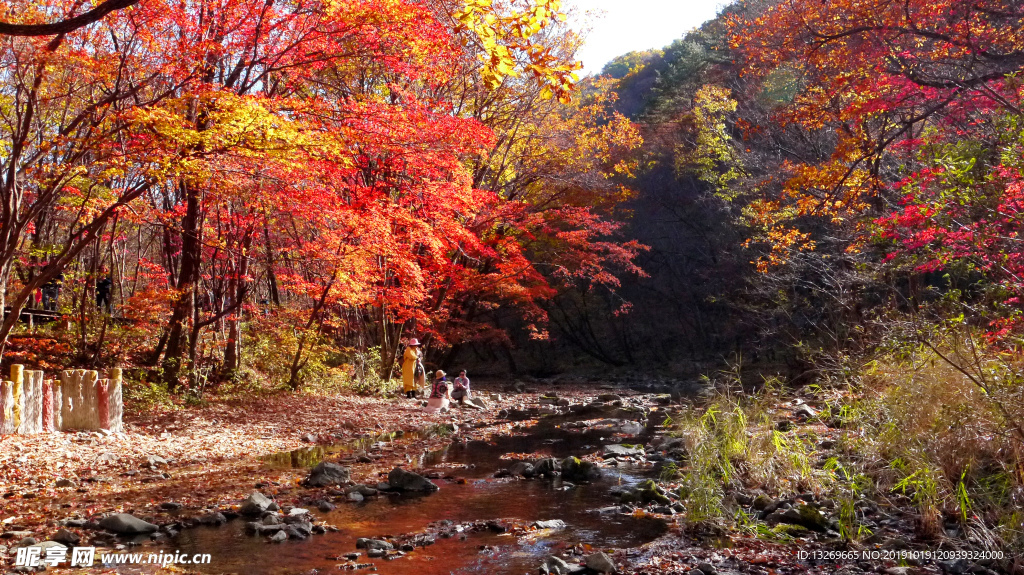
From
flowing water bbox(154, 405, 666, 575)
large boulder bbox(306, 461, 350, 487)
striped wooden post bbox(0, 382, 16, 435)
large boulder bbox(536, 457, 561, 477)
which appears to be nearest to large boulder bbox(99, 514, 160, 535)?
flowing water bbox(154, 405, 666, 575)

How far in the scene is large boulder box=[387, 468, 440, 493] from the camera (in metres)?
6.52

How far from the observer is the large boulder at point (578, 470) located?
23.5 feet

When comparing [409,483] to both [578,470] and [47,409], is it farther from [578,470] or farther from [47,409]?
[47,409]

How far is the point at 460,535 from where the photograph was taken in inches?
196

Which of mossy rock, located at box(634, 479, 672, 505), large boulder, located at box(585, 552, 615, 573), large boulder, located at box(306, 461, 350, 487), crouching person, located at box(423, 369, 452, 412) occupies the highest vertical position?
large boulder, located at box(585, 552, 615, 573)

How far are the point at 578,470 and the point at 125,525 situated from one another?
Answer: 14.5 feet

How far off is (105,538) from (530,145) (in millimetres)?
16709

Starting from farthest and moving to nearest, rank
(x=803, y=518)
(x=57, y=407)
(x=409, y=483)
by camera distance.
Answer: (x=57, y=407), (x=409, y=483), (x=803, y=518)

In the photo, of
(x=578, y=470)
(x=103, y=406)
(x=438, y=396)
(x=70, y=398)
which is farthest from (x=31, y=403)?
(x=438, y=396)

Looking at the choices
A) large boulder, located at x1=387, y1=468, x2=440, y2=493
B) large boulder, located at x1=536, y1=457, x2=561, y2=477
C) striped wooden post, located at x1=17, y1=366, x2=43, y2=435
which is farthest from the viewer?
striped wooden post, located at x1=17, y1=366, x2=43, y2=435

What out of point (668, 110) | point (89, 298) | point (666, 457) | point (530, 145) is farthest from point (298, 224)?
point (668, 110)

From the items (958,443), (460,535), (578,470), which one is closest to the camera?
(958,443)

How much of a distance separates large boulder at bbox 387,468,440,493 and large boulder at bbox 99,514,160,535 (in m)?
2.25

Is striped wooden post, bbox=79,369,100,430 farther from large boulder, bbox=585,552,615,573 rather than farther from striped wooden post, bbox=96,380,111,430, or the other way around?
large boulder, bbox=585,552,615,573
